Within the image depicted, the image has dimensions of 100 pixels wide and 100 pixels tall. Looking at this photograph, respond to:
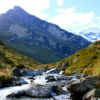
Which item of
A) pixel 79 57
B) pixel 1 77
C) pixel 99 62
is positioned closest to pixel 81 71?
pixel 99 62

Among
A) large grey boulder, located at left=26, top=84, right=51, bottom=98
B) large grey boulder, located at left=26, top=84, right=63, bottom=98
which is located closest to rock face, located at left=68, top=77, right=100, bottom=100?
large grey boulder, located at left=26, top=84, right=63, bottom=98

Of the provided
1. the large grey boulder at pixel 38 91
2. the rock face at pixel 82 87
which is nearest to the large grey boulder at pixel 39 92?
the large grey boulder at pixel 38 91

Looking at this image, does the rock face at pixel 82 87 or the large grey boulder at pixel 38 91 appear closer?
the rock face at pixel 82 87

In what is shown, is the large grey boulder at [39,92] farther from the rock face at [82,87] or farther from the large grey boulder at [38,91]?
the rock face at [82,87]

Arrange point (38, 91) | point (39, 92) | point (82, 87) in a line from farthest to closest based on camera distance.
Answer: point (38, 91), point (39, 92), point (82, 87)

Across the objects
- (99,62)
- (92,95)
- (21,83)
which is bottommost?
(92,95)

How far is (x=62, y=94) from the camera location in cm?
4691

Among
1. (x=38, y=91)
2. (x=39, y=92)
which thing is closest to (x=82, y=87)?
(x=39, y=92)

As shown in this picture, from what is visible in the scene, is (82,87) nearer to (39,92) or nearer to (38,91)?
(39,92)

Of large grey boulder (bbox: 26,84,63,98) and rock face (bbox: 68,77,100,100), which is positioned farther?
large grey boulder (bbox: 26,84,63,98)

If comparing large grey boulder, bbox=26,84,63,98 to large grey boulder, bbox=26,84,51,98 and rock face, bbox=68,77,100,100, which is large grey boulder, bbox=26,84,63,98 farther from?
rock face, bbox=68,77,100,100

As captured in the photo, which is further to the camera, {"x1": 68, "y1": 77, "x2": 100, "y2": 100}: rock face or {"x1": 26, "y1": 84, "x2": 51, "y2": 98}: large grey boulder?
{"x1": 26, "y1": 84, "x2": 51, "y2": 98}: large grey boulder

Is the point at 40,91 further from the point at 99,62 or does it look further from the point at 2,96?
the point at 99,62

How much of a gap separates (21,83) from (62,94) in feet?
80.8
